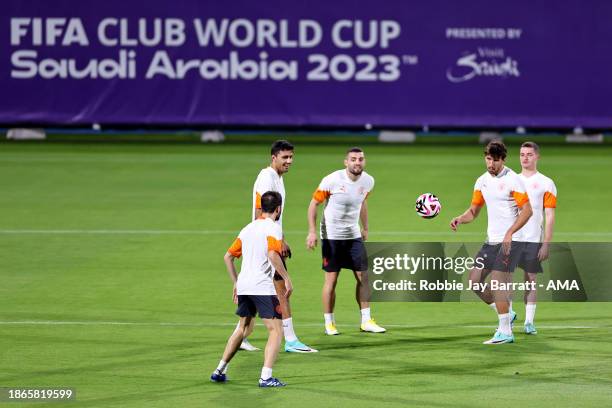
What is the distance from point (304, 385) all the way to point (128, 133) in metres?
28.9

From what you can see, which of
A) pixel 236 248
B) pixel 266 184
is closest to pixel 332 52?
pixel 266 184

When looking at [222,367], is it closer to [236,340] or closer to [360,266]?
[236,340]

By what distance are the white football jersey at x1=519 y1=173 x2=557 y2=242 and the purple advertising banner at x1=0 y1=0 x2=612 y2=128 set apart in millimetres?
22655

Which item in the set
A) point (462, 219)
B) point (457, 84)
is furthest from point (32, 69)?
point (462, 219)

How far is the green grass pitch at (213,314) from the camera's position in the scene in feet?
36.3

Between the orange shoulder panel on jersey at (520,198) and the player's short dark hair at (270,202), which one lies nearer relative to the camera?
the player's short dark hair at (270,202)

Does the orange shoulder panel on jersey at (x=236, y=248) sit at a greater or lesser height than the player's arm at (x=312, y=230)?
lesser

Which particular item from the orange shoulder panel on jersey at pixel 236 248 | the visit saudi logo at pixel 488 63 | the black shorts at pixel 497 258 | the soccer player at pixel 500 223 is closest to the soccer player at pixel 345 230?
the soccer player at pixel 500 223

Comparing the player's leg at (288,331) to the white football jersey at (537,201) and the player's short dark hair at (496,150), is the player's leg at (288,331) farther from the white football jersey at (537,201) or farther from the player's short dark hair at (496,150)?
the white football jersey at (537,201)

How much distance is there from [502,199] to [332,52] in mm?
23465

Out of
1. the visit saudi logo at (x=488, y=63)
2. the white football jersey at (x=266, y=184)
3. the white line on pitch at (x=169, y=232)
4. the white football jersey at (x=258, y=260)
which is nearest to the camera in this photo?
the white football jersey at (x=258, y=260)

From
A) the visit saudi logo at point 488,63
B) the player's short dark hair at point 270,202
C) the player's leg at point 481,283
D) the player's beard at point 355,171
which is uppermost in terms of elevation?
the visit saudi logo at point 488,63

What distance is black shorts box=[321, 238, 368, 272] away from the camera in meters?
13.8

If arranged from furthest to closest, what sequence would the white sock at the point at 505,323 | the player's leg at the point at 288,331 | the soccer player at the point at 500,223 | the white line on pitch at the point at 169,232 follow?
the white line on pitch at the point at 169,232, the white sock at the point at 505,323, the soccer player at the point at 500,223, the player's leg at the point at 288,331
